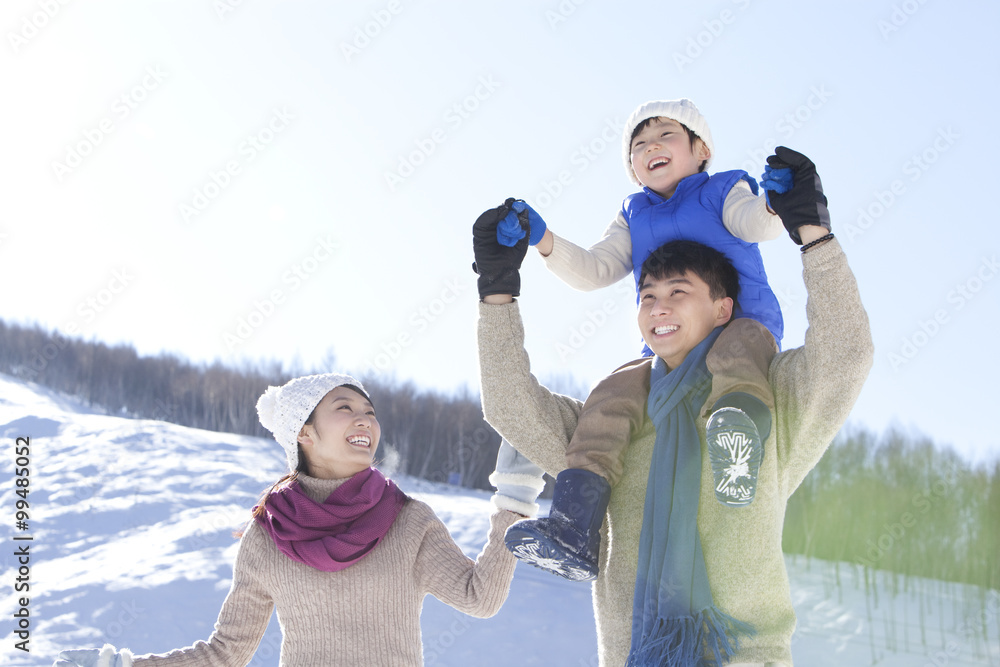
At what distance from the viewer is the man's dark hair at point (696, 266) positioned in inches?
93.1

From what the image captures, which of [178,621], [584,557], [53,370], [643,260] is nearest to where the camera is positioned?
[584,557]

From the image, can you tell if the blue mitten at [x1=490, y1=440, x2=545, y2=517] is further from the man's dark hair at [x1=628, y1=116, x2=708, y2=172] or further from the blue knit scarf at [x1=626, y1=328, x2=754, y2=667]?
the man's dark hair at [x1=628, y1=116, x2=708, y2=172]

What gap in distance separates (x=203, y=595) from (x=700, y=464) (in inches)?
343

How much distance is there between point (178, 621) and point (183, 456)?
5192 millimetres

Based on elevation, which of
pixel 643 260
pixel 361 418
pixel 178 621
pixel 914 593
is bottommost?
pixel 178 621

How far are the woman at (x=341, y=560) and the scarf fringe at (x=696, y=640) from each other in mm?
674

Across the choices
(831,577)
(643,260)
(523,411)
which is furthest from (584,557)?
(831,577)

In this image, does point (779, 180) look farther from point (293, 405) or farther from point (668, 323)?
point (293, 405)

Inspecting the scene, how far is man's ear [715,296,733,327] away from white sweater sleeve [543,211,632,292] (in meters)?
0.45

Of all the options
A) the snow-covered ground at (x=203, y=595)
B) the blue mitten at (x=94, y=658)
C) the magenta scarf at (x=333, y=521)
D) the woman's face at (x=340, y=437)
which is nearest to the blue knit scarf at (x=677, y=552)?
the magenta scarf at (x=333, y=521)

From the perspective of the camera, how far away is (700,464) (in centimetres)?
218

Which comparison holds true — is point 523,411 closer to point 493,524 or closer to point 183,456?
point 493,524

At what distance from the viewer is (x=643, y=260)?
8.66ft

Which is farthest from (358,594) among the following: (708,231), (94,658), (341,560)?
(708,231)
